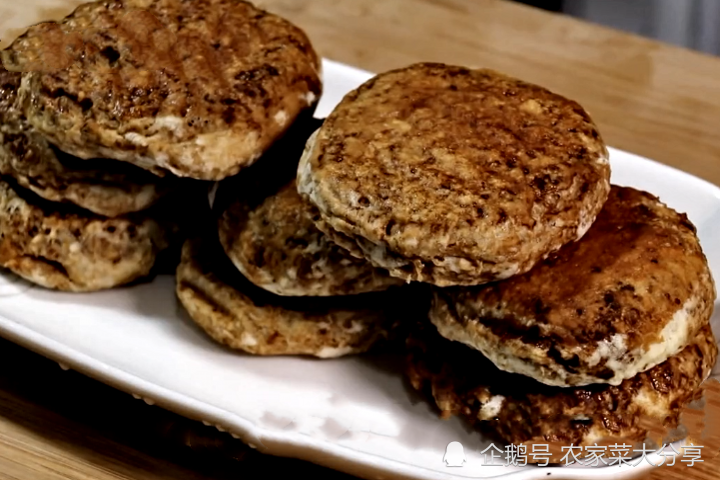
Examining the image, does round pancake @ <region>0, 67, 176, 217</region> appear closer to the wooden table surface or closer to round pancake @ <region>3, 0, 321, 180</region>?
round pancake @ <region>3, 0, 321, 180</region>

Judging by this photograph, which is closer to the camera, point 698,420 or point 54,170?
point 698,420

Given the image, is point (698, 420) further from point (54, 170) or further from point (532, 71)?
point (532, 71)

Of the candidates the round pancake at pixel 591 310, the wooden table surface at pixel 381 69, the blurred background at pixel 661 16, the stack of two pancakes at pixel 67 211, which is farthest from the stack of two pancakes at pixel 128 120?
the blurred background at pixel 661 16

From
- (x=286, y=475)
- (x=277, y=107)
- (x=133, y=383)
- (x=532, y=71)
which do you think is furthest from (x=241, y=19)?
(x=532, y=71)

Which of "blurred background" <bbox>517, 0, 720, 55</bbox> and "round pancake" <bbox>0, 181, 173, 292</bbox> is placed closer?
"round pancake" <bbox>0, 181, 173, 292</bbox>

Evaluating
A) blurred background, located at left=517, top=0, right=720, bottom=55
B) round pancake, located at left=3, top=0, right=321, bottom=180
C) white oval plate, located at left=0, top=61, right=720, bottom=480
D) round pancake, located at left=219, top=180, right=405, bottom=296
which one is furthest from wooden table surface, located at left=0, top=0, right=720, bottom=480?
blurred background, located at left=517, top=0, right=720, bottom=55

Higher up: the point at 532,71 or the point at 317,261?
the point at 317,261

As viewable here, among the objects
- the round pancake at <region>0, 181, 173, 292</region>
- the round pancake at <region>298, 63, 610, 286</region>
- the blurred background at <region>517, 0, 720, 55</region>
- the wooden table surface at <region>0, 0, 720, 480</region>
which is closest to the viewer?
the round pancake at <region>298, 63, 610, 286</region>
